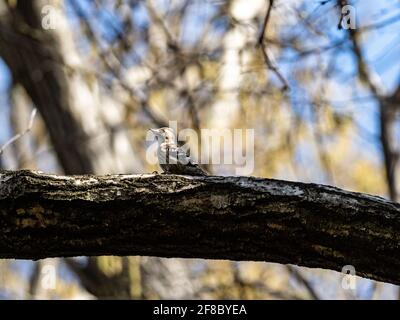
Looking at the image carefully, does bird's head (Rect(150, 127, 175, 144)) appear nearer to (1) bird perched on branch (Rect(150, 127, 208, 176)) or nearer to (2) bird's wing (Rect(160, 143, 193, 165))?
(1) bird perched on branch (Rect(150, 127, 208, 176))

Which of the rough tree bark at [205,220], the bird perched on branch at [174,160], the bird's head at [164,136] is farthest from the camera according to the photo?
the bird's head at [164,136]

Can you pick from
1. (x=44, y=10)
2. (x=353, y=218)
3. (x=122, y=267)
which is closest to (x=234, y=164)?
(x=122, y=267)

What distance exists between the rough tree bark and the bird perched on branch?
0.85m

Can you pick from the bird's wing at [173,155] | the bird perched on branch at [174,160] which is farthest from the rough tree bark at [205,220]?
the bird's wing at [173,155]

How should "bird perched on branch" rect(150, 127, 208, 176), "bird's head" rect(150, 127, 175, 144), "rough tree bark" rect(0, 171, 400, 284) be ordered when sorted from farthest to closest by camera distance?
"bird's head" rect(150, 127, 175, 144) → "bird perched on branch" rect(150, 127, 208, 176) → "rough tree bark" rect(0, 171, 400, 284)

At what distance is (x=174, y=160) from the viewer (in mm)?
3963

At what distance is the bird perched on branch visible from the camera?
3875 millimetres

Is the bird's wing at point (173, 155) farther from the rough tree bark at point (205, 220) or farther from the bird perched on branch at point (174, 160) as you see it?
the rough tree bark at point (205, 220)

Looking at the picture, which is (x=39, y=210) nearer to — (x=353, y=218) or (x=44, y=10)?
(x=353, y=218)

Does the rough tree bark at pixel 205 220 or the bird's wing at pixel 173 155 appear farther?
the bird's wing at pixel 173 155

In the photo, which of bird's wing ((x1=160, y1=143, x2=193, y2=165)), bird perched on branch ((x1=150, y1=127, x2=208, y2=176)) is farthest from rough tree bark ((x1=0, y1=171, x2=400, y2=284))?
bird's wing ((x1=160, y1=143, x2=193, y2=165))

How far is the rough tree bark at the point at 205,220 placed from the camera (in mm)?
2873

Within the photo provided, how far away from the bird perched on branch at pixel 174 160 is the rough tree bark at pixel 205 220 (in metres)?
0.85

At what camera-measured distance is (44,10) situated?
6340 millimetres
